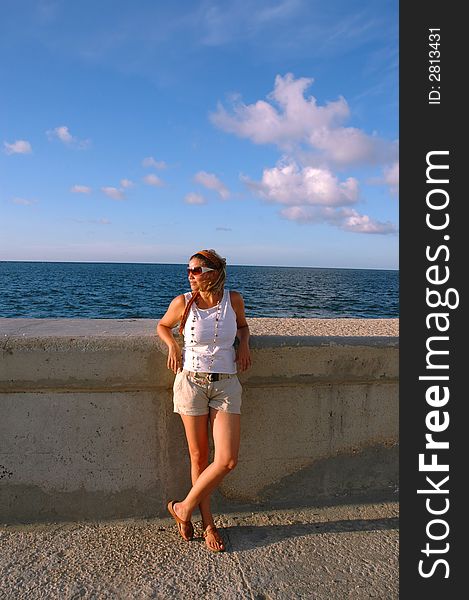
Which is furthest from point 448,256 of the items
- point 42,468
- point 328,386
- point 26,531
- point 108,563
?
point 26,531

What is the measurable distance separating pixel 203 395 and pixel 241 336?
427 mm

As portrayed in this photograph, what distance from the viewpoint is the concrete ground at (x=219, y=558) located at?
2641 millimetres

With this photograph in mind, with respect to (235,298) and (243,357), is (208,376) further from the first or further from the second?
(235,298)

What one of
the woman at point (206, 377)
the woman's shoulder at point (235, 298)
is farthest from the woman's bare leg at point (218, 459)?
the woman's shoulder at point (235, 298)

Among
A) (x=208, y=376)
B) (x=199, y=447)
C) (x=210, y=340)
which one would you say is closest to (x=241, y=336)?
(x=210, y=340)

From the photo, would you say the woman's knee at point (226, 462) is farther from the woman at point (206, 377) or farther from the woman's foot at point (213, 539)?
the woman's foot at point (213, 539)

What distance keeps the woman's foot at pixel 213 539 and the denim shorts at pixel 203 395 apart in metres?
0.69

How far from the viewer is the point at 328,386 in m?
3.51

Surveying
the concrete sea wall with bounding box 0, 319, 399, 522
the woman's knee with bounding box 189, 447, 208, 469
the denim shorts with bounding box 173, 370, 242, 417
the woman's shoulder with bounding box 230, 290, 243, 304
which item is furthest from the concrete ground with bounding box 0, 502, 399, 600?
the woman's shoulder with bounding box 230, 290, 243, 304

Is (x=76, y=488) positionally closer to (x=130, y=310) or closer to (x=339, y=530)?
(x=339, y=530)

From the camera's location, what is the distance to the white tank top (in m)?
3.12

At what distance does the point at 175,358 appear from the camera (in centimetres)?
317

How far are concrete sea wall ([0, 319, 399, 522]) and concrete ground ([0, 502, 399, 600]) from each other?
140mm

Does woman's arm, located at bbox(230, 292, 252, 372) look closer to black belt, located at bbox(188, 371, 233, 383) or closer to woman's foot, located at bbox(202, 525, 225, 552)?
black belt, located at bbox(188, 371, 233, 383)
